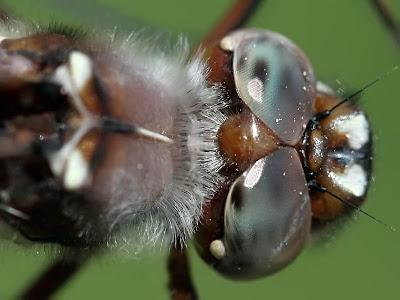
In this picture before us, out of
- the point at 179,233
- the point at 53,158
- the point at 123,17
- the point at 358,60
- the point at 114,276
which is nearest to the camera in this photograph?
the point at 53,158

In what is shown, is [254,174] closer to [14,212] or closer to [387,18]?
[14,212]

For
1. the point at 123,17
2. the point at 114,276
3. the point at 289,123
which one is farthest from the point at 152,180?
the point at 114,276

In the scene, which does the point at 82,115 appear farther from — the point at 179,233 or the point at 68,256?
the point at 179,233

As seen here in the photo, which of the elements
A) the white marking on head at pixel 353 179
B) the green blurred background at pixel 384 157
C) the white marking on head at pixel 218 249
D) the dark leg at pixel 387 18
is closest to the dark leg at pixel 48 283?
the green blurred background at pixel 384 157

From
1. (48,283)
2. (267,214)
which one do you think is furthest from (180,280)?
(267,214)

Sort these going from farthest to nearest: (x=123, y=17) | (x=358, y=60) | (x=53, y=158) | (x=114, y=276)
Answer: (x=358, y=60)
(x=114, y=276)
(x=123, y=17)
(x=53, y=158)

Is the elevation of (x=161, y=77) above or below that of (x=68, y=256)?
above

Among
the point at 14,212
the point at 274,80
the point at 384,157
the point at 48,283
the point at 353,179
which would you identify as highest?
the point at 274,80
